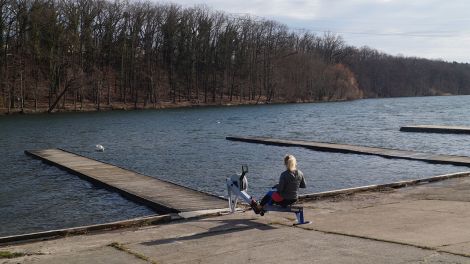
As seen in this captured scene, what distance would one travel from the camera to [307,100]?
123 meters

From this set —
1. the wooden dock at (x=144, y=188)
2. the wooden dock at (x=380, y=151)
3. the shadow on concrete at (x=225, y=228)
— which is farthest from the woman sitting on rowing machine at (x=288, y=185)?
the wooden dock at (x=380, y=151)

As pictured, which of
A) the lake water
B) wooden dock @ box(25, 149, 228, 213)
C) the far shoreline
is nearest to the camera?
wooden dock @ box(25, 149, 228, 213)

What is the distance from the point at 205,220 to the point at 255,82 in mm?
106457

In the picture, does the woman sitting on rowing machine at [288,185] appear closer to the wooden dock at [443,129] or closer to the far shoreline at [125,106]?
the wooden dock at [443,129]

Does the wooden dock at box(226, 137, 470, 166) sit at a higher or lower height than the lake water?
higher

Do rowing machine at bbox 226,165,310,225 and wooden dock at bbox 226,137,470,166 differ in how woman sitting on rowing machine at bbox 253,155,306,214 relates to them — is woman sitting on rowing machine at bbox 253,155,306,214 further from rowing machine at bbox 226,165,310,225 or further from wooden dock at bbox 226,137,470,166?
wooden dock at bbox 226,137,470,166

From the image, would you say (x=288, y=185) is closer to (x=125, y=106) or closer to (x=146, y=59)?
(x=125, y=106)

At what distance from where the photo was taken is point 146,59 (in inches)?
3952

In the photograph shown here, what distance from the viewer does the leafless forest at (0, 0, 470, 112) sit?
76188mm

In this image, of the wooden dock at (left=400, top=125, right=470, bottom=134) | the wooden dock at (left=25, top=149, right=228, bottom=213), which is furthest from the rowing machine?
the wooden dock at (left=400, top=125, right=470, bottom=134)

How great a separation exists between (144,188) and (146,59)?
8672 cm

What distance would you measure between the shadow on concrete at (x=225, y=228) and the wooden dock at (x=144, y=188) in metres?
2.45

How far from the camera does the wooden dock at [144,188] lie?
43.3 feet

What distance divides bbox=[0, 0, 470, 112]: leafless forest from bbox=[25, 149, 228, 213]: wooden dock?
178 ft
